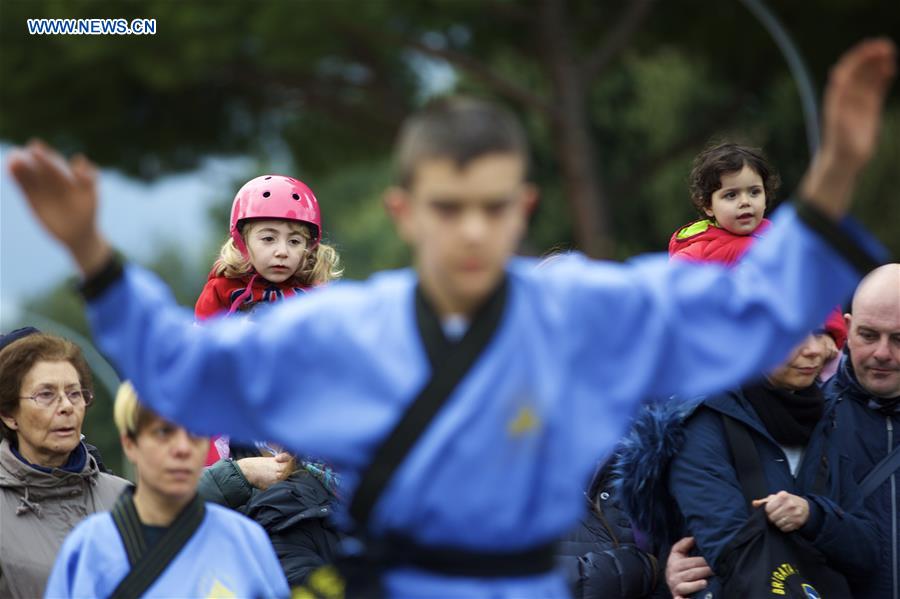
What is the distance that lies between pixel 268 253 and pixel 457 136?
3053 millimetres

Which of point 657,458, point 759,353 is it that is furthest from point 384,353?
point 657,458

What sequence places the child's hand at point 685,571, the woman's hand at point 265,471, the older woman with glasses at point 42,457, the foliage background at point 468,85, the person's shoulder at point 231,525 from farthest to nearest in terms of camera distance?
the foliage background at point 468,85 < the woman's hand at point 265,471 < the older woman with glasses at point 42,457 < the child's hand at point 685,571 < the person's shoulder at point 231,525

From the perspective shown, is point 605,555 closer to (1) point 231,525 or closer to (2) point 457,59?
(1) point 231,525

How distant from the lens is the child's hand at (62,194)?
11.5 ft

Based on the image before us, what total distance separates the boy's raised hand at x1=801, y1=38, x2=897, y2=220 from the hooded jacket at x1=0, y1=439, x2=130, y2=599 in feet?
11.5

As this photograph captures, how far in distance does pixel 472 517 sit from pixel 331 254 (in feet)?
10.8

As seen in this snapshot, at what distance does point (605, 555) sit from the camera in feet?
19.0

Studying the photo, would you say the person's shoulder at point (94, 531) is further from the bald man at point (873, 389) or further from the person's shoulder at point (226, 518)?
the bald man at point (873, 389)

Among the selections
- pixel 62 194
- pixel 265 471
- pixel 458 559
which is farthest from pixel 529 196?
pixel 265 471

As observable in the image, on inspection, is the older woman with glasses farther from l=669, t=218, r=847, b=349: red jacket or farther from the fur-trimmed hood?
l=669, t=218, r=847, b=349: red jacket

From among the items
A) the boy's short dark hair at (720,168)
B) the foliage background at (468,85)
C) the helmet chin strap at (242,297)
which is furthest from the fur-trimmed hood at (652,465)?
the foliage background at (468,85)

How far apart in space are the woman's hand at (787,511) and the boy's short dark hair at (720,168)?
157cm

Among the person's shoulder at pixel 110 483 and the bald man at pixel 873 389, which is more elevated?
the bald man at pixel 873 389

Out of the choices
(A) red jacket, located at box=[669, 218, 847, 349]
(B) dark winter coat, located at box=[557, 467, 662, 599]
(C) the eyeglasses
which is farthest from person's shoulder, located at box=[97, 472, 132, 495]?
(A) red jacket, located at box=[669, 218, 847, 349]
